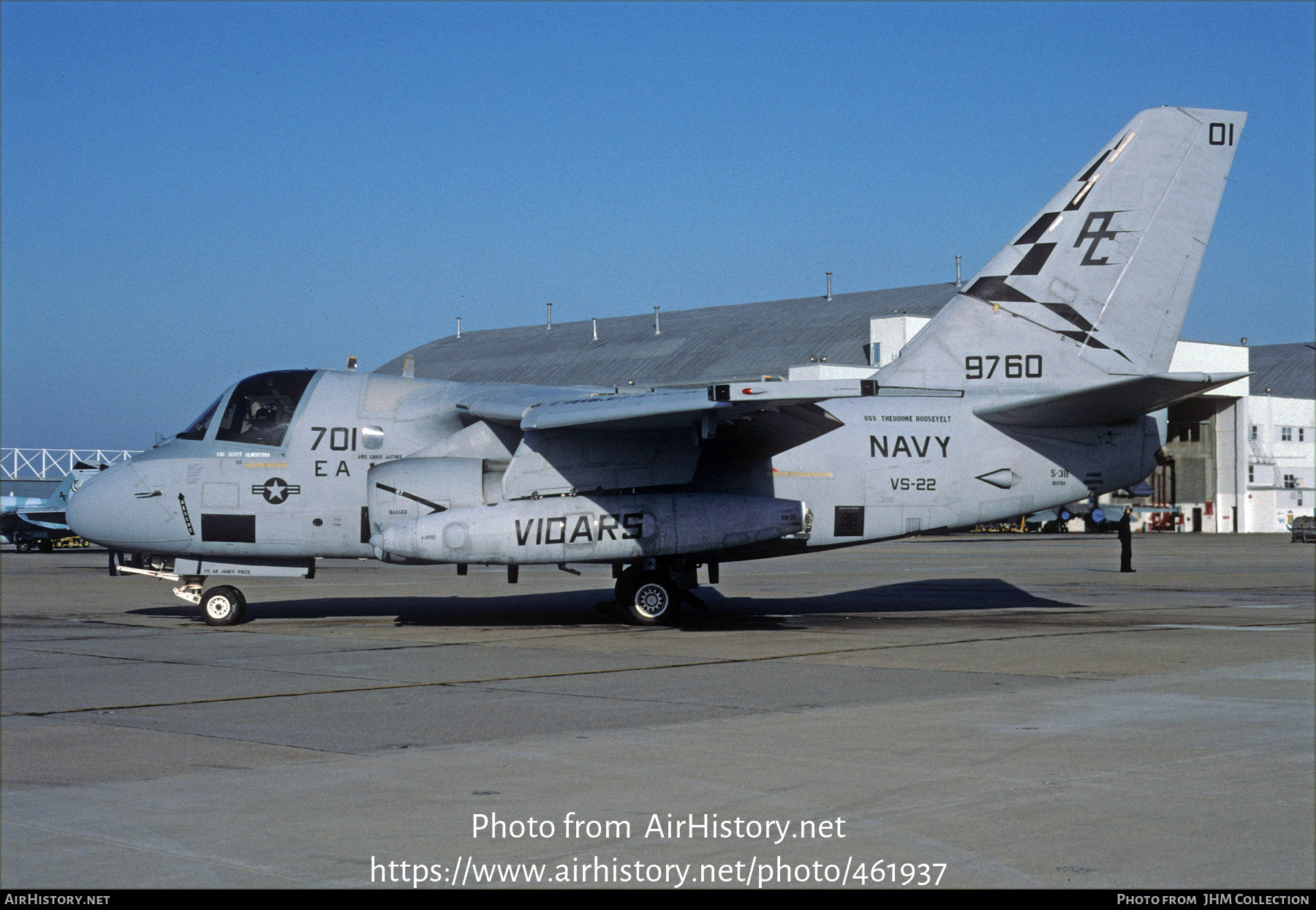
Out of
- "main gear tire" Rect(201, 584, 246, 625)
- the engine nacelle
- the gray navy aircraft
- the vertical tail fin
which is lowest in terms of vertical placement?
"main gear tire" Rect(201, 584, 246, 625)

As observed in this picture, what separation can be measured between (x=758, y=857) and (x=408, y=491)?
1145 cm

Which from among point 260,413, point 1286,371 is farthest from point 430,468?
point 1286,371

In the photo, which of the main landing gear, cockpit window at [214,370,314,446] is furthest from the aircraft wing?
cockpit window at [214,370,314,446]

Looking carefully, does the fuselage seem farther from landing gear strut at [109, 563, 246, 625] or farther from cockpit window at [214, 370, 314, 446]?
landing gear strut at [109, 563, 246, 625]

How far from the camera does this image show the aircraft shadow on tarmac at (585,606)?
57.6 feet

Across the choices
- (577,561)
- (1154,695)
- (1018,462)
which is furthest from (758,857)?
(1018,462)

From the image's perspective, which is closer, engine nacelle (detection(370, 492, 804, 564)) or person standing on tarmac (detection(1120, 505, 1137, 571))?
engine nacelle (detection(370, 492, 804, 564))

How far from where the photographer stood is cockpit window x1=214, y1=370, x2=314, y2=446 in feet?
54.6

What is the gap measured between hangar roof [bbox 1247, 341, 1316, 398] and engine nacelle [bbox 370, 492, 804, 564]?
270 ft

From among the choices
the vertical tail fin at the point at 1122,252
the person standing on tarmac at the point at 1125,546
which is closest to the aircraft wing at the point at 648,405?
the vertical tail fin at the point at 1122,252

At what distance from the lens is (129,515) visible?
16453mm

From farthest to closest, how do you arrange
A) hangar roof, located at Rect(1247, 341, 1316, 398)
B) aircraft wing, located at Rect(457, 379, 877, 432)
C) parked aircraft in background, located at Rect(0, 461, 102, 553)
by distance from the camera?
hangar roof, located at Rect(1247, 341, 1316, 398) < parked aircraft in background, located at Rect(0, 461, 102, 553) < aircraft wing, located at Rect(457, 379, 877, 432)

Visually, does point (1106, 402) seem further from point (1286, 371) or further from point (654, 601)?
point (1286, 371)

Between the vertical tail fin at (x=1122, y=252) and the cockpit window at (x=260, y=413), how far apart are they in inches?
384
